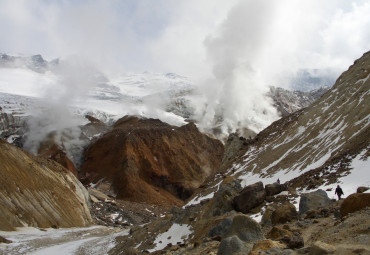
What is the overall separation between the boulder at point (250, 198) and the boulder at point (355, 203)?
29.1 feet

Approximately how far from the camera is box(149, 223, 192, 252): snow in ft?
68.8

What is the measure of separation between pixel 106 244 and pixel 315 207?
73.7ft

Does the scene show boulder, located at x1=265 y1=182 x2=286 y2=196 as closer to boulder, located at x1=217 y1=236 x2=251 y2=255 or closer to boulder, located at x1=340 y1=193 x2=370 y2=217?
boulder, located at x1=340 y1=193 x2=370 y2=217

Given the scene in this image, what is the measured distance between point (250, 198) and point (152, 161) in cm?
9864

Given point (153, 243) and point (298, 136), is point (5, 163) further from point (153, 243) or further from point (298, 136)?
point (298, 136)

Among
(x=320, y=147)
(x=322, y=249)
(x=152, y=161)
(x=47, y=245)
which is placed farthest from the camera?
(x=152, y=161)

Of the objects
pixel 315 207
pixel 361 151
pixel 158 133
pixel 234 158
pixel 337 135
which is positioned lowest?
pixel 315 207

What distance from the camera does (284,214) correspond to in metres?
14.9

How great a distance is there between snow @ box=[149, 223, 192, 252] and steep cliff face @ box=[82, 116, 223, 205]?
7644cm

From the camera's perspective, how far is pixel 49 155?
370ft

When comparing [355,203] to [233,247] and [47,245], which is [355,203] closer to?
[233,247]

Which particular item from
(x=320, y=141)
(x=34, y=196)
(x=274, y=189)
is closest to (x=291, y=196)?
(x=274, y=189)

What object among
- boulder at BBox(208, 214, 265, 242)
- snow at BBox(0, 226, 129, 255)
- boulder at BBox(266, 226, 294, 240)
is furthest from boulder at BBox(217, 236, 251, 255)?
snow at BBox(0, 226, 129, 255)

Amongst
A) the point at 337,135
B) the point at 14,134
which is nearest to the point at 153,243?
the point at 337,135
